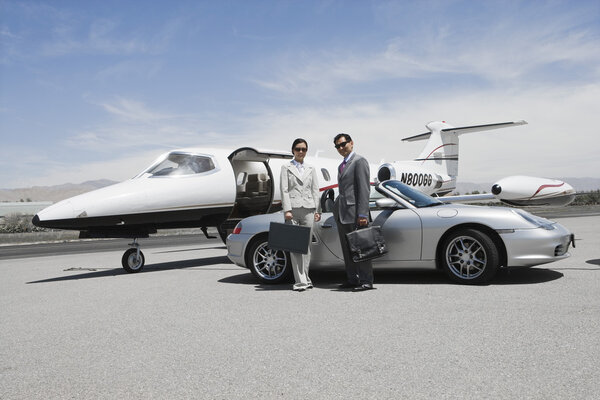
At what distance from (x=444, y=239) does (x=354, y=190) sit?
4.30 ft

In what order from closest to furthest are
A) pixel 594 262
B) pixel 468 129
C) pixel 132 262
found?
pixel 594 262
pixel 132 262
pixel 468 129

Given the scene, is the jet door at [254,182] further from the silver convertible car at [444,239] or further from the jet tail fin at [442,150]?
the jet tail fin at [442,150]

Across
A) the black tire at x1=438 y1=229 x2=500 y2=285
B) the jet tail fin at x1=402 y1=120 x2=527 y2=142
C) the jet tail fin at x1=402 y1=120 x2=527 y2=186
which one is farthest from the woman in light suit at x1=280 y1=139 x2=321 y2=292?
the jet tail fin at x1=402 y1=120 x2=527 y2=186

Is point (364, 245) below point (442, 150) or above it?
below

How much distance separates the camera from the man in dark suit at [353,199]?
6695mm

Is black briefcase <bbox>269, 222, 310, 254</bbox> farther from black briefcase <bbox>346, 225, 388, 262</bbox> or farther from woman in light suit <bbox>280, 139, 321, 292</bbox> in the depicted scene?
black briefcase <bbox>346, 225, 388, 262</bbox>

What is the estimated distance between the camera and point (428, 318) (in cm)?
500

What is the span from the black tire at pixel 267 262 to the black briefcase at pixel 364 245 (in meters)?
1.29

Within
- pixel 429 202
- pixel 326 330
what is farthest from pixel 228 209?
pixel 326 330

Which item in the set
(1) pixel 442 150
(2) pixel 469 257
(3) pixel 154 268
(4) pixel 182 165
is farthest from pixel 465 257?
(1) pixel 442 150

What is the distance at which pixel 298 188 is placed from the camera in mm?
7062

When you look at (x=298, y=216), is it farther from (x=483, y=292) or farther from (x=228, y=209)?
(x=228, y=209)

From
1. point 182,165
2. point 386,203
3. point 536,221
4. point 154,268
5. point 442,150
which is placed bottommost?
point 154,268

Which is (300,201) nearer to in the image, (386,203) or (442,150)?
(386,203)
